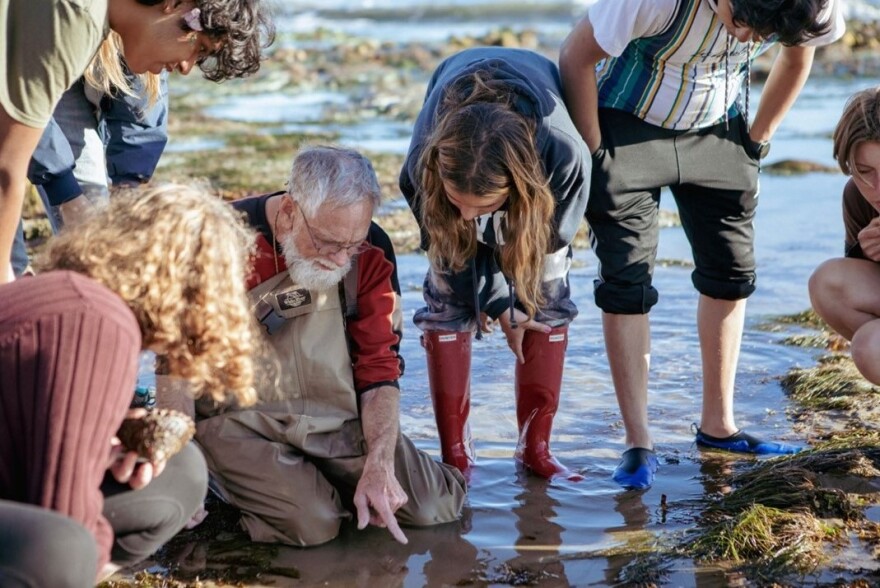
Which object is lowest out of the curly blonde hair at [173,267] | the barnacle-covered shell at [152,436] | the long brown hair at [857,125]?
the barnacle-covered shell at [152,436]

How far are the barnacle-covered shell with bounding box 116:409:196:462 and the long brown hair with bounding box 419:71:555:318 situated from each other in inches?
44.3

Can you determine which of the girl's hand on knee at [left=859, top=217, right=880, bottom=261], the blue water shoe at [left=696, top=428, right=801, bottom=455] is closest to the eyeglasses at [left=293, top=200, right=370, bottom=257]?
the blue water shoe at [left=696, top=428, right=801, bottom=455]

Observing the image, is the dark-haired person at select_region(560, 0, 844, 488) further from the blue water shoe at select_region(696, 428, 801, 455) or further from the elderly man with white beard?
the elderly man with white beard

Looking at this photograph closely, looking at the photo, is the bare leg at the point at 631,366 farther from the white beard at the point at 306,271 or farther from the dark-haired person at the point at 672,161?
the white beard at the point at 306,271

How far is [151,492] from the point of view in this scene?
272 cm

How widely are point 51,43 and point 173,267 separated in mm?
740

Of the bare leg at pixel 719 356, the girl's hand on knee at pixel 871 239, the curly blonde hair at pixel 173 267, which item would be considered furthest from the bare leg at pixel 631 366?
the curly blonde hair at pixel 173 267

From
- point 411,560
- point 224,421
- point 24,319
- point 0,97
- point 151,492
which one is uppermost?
point 0,97

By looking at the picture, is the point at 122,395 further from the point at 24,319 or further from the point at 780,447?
the point at 780,447

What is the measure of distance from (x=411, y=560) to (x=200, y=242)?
1.28 m

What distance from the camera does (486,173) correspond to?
11.1ft

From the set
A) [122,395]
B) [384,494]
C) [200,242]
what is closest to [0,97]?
[200,242]

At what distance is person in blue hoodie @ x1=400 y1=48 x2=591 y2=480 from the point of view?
342 centimetres

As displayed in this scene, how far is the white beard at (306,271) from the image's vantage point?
3.43 m
